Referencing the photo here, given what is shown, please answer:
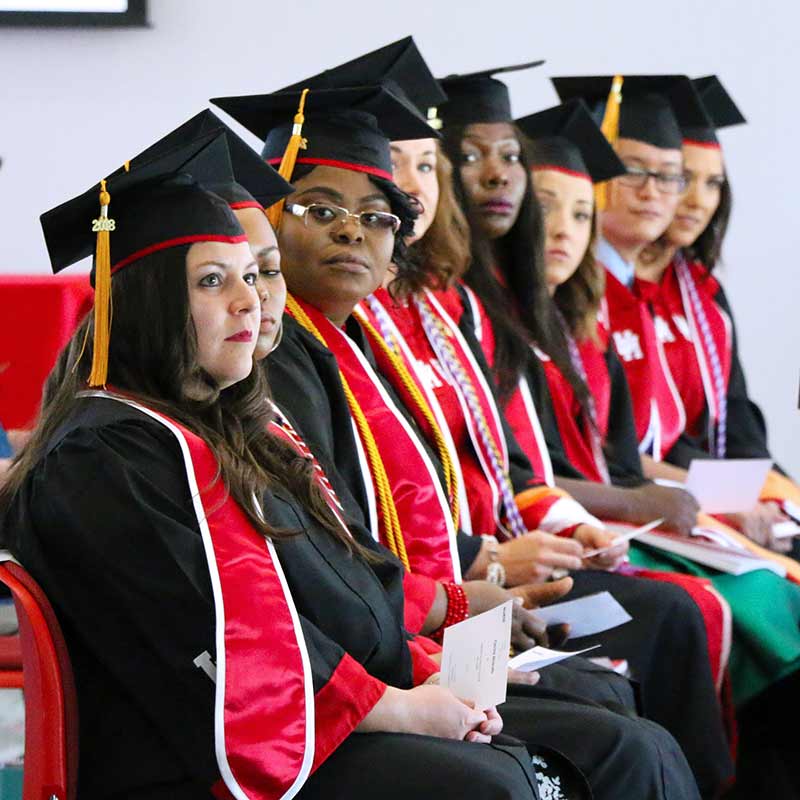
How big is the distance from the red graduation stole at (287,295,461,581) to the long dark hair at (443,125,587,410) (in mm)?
861

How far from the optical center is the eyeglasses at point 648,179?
179 inches

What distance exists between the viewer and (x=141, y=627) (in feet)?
6.43

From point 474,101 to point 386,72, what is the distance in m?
0.69

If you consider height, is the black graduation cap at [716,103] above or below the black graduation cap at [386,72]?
below

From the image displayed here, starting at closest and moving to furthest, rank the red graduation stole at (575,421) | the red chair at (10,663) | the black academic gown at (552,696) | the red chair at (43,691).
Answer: the red chair at (43,691)
the red chair at (10,663)
the black academic gown at (552,696)
the red graduation stole at (575,421)

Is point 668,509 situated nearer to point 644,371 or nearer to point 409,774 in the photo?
point 644,371

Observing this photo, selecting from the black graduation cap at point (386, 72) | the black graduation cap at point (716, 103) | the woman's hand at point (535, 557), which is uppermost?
the black graduation cap at point (386, 72)

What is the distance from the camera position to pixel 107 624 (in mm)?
1979

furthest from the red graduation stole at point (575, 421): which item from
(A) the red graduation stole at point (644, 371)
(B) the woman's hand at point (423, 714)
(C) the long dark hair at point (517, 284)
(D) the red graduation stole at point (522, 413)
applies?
(B) the woman's hand at point (423, 714)

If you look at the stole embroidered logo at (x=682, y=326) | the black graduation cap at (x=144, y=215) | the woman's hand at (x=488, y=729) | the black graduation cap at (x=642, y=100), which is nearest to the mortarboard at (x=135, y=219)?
the black graduation cap at (x=144, y=215)

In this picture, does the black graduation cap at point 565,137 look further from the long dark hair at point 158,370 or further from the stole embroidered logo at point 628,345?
the long dark hair at point 158,370

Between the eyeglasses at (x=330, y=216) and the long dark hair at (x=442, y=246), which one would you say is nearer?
the eyeglasses at (x=330, y=216)

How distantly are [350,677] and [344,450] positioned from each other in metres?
0.75

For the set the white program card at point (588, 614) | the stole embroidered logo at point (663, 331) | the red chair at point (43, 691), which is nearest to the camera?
the red chair at point (43, 691)
